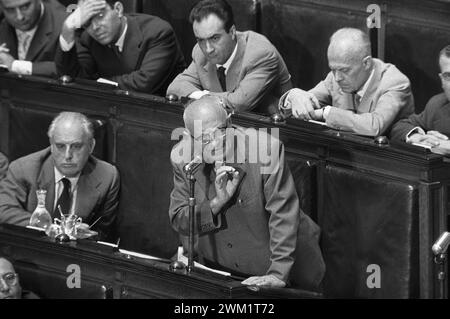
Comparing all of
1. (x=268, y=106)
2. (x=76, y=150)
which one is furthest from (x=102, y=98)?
(x=268, y=106)

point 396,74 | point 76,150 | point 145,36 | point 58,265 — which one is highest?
point 145,36

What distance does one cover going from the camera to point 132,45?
6.32m

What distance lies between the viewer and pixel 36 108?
601 cm

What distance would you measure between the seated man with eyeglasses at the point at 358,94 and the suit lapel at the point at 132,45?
896mm

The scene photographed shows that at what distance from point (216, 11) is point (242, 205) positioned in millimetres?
1069

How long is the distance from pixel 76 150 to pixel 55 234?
0.48 m

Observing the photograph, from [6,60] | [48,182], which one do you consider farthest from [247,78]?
[6,60]

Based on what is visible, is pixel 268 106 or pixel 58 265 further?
pixel 268 106

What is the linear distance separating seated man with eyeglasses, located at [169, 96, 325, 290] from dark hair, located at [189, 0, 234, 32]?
2.51ft

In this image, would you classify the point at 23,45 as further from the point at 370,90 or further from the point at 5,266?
the point at 5,266

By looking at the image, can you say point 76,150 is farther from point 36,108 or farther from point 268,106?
Result: point 268,106

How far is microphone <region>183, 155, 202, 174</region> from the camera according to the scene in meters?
4.73

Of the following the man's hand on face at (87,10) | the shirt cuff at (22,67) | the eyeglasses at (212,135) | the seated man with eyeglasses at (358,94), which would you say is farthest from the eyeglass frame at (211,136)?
the shirt cuff at (22,67)
